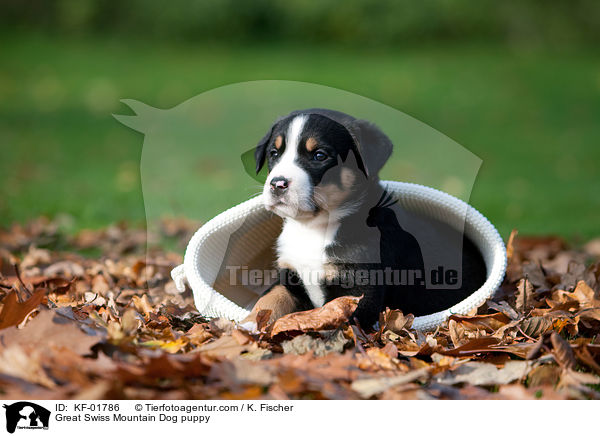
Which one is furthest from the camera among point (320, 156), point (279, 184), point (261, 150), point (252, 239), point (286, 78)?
point (286, 78)

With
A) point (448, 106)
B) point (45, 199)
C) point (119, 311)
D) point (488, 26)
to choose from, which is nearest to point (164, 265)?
point (119, 311)

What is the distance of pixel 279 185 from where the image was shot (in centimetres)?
310

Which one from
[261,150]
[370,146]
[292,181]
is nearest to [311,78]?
[261,150]

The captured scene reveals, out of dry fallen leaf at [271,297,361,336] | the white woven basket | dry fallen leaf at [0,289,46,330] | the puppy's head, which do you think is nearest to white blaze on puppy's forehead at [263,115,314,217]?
the puppy's head

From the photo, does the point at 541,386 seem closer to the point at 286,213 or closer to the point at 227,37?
the point at 286,213

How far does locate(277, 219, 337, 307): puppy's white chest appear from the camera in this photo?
329 centimetres

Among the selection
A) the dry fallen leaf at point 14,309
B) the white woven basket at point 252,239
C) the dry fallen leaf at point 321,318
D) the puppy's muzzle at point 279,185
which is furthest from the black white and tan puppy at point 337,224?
the dry fallen leaf at point 14,309

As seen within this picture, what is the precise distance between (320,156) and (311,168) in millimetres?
77

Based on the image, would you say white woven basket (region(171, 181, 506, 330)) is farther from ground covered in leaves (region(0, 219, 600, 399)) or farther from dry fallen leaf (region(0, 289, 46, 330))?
dry fallen leaf (region(0, 289, 46, 330))

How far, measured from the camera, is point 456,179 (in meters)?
5.95

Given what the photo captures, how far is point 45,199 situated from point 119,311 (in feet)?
12.5

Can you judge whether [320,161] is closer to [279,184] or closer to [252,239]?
[279,184]
